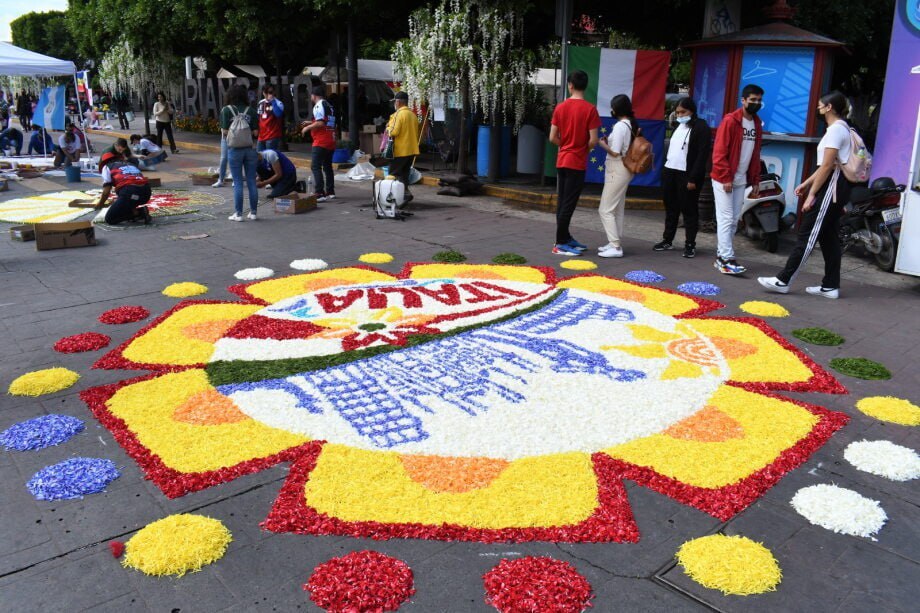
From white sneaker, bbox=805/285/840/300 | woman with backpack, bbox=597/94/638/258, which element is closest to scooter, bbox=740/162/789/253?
woman with backpack, bbox=597/94/638/258

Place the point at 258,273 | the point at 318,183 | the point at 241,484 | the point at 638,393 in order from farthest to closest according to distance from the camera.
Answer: the point at 318,183 → the point at 258,273 → the point at 638,393 → the point at 241,484

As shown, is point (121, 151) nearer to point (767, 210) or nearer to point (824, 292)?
point (767, 210)

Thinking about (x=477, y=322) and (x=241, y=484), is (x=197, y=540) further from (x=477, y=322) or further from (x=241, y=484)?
(x=477, y=322)

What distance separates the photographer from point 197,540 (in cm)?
315

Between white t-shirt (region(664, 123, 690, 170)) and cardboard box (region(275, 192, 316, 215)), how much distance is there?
5.85 m

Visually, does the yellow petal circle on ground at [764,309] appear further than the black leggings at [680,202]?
No

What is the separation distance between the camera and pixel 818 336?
232 inches

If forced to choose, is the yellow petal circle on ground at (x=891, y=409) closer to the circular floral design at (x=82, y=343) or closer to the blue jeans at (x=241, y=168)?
the circular floral design at (x=82, y=343)

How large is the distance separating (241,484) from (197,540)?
0.52 m

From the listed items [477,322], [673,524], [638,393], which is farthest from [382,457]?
[477,322]

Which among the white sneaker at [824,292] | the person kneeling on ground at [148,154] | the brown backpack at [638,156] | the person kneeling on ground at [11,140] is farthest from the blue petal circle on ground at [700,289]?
the person kneeling on ground at [11,140]

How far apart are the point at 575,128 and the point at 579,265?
62.0 inches

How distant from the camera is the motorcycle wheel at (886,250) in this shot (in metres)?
7.96

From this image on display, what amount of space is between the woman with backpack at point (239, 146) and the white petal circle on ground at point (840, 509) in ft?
28.7
